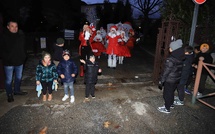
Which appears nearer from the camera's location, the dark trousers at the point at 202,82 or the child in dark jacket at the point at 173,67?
the child in dark jacket at the point at 173,67

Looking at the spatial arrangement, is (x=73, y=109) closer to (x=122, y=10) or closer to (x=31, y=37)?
(x=31, y=37)

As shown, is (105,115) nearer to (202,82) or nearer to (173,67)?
(173,67)

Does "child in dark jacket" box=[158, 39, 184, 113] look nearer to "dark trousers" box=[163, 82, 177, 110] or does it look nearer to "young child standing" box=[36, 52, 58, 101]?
"dark trousers" box=[163, 82, 177, 110]

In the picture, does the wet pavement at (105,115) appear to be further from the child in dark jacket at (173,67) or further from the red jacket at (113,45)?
the red jacket at (113,45)

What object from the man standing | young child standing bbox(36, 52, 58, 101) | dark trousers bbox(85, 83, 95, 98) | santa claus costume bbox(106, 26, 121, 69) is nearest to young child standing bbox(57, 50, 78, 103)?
young child standing bbox(36, 52, 58, 101)

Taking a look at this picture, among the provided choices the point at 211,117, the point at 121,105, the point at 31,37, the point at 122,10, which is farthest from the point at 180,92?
the point at 122,10

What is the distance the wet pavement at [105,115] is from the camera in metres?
3.46

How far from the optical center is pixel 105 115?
3.98m

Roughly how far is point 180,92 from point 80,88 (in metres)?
3.22

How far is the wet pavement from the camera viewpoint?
3461mm

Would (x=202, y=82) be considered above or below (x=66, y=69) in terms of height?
below

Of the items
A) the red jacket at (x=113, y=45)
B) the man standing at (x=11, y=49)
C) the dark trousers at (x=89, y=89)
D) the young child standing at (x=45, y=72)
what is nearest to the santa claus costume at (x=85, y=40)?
the red jacket at (x=113, y=45)

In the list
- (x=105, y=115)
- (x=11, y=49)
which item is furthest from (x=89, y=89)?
(x=11, y=49)

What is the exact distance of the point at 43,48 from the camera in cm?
1170
